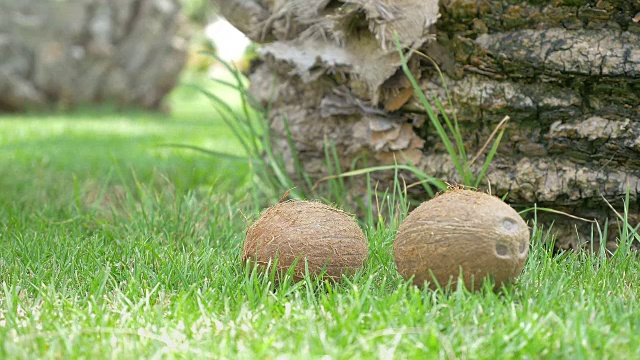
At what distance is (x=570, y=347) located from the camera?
1566 mm

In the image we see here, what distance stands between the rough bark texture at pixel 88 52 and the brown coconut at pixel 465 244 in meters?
8.94

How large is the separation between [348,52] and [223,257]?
1117 millimetres

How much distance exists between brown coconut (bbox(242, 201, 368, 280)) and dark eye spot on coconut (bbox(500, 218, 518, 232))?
0.45m

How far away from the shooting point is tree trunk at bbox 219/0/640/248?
2.56 m

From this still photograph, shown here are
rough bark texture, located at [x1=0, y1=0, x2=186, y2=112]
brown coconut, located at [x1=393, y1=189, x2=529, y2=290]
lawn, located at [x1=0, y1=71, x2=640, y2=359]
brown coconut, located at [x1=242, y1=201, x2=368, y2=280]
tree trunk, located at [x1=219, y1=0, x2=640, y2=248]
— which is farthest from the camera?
rough bark texture, located at [x1=0, y1=0, x2=186, y2=112]

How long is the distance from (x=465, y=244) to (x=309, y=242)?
459mm

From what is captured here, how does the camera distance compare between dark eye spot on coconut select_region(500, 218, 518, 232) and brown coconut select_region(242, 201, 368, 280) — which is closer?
dark eye spot on coconut select_region(500, 218, 518, 232)

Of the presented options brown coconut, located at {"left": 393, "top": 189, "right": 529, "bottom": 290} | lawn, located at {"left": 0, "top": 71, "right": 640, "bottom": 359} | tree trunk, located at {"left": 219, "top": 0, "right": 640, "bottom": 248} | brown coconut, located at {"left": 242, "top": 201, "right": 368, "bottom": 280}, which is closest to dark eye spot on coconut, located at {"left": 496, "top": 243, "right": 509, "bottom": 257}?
brown coconut, located at {"left": 393, "top": 189, "right": 529, "bottom": 290}

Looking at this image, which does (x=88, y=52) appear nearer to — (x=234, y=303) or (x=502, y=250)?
(x=234, y=303)

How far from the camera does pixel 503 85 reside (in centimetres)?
275

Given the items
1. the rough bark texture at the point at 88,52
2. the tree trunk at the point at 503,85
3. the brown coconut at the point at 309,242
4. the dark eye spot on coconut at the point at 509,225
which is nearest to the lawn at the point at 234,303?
the brown coconut at the point at 309,242

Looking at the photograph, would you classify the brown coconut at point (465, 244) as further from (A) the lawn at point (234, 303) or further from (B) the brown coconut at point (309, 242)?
(B) the brown coconut at point (309, 242)

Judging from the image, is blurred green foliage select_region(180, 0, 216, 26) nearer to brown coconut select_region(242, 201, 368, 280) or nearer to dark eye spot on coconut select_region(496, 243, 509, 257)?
brown coconut select_region(242, 201, 368, 280)

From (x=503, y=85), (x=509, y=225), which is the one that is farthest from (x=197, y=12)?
(x=509, y=225)
